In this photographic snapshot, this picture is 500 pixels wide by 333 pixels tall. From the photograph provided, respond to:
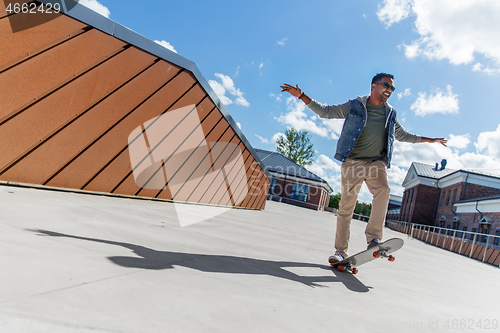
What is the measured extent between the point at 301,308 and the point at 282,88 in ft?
7.82

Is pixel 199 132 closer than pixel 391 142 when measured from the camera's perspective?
No

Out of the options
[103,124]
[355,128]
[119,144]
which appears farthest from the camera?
[119,144]

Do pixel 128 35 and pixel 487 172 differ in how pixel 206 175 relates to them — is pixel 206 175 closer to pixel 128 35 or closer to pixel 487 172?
pixel 128 35

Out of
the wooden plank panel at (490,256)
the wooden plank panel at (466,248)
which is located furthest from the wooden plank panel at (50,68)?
the wooden plank panel at (466,248)

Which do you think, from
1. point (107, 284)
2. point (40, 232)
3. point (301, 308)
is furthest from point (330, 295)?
point (40, 232)

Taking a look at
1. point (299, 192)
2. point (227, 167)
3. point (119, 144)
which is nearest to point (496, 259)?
point (227, 167)

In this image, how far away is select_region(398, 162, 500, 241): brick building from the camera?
2342 cm

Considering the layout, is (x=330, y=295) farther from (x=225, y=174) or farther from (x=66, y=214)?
(x=225, y=174)

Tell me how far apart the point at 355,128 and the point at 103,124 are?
10.2 feet

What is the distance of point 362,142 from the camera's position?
10.9ft

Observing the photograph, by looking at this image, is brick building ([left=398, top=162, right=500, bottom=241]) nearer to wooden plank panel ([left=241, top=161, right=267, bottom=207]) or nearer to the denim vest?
wooden plank panel ([left=241, top=161, right=267, bottom=207])

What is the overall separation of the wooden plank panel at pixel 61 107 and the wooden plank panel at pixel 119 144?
34 cm

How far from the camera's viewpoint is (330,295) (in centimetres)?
199

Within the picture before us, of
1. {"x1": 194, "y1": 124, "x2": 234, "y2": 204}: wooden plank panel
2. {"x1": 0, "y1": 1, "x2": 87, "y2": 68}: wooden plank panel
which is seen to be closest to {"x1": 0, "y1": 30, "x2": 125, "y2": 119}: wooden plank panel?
{"x1": 0, "y1": 1, "x2": 87, "y2": 68}: wooden plank panel
